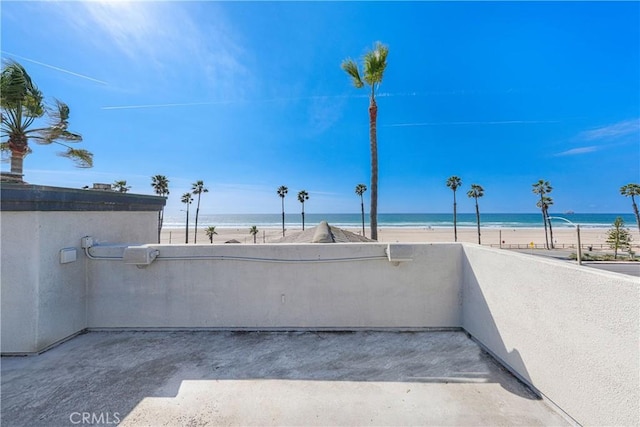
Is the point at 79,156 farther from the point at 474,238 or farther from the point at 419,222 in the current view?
the point at 419,222

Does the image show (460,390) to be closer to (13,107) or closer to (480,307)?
(480,307)

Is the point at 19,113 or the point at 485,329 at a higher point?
the point at 19,113

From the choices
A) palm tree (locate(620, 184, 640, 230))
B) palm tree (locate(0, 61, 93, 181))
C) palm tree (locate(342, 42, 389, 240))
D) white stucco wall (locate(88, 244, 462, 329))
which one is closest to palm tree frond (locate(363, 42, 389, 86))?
palm tree (locate(342, 42, 389, 240))

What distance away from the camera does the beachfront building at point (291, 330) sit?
6.45 ft

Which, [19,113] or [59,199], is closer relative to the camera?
[59,199]

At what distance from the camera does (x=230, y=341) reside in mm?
3289

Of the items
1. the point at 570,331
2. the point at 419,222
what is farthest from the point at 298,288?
the point at 419,222

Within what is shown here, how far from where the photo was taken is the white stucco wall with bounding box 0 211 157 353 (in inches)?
116

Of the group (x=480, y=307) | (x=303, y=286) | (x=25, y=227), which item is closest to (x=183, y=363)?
(x=303, y=286)

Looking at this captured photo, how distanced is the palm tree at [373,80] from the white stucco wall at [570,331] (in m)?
4.91

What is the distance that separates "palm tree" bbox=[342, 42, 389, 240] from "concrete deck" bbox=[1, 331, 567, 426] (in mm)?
4865

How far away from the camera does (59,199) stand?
317 cm

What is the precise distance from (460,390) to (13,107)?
7.79 m

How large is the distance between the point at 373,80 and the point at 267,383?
8.48 metres
